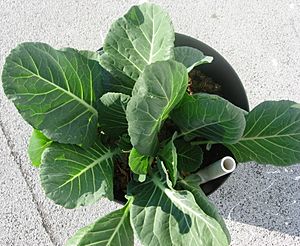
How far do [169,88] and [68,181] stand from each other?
5.4 inches

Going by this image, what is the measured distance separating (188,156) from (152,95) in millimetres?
164

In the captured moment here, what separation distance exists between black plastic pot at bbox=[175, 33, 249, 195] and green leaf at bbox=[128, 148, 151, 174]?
0.12m

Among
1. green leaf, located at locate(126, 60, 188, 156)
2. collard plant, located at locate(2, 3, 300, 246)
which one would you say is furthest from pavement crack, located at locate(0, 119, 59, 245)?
green leaf, located at locate(126, 60, 188, 156)

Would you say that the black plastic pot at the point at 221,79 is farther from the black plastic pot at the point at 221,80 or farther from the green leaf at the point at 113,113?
the green leaf at the point at 113,113

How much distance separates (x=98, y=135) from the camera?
59 cm

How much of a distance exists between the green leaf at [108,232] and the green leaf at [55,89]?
83 millimetres

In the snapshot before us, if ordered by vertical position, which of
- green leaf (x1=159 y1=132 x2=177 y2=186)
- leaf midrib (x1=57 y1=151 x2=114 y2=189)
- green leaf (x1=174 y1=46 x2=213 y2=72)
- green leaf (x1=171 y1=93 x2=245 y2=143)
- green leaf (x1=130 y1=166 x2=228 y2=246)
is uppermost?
green leaf (x1=174 y1=46 x2=213 y2=72)

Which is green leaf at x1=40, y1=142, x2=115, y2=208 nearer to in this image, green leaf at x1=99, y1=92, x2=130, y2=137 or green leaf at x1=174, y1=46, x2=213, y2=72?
green leaf at x1=99, y1=92, x2=130, y2=137

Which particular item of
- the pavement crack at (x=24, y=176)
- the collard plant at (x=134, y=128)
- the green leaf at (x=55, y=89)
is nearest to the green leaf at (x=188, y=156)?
the collard plant at (x=134, y=128)

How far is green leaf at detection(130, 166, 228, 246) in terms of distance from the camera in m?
0.48

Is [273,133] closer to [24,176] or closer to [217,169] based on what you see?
[217,169]

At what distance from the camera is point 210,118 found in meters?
0.50

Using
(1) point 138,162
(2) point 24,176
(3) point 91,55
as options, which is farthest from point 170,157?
(2) point 24,176

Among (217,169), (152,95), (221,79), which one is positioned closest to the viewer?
(152,95)
